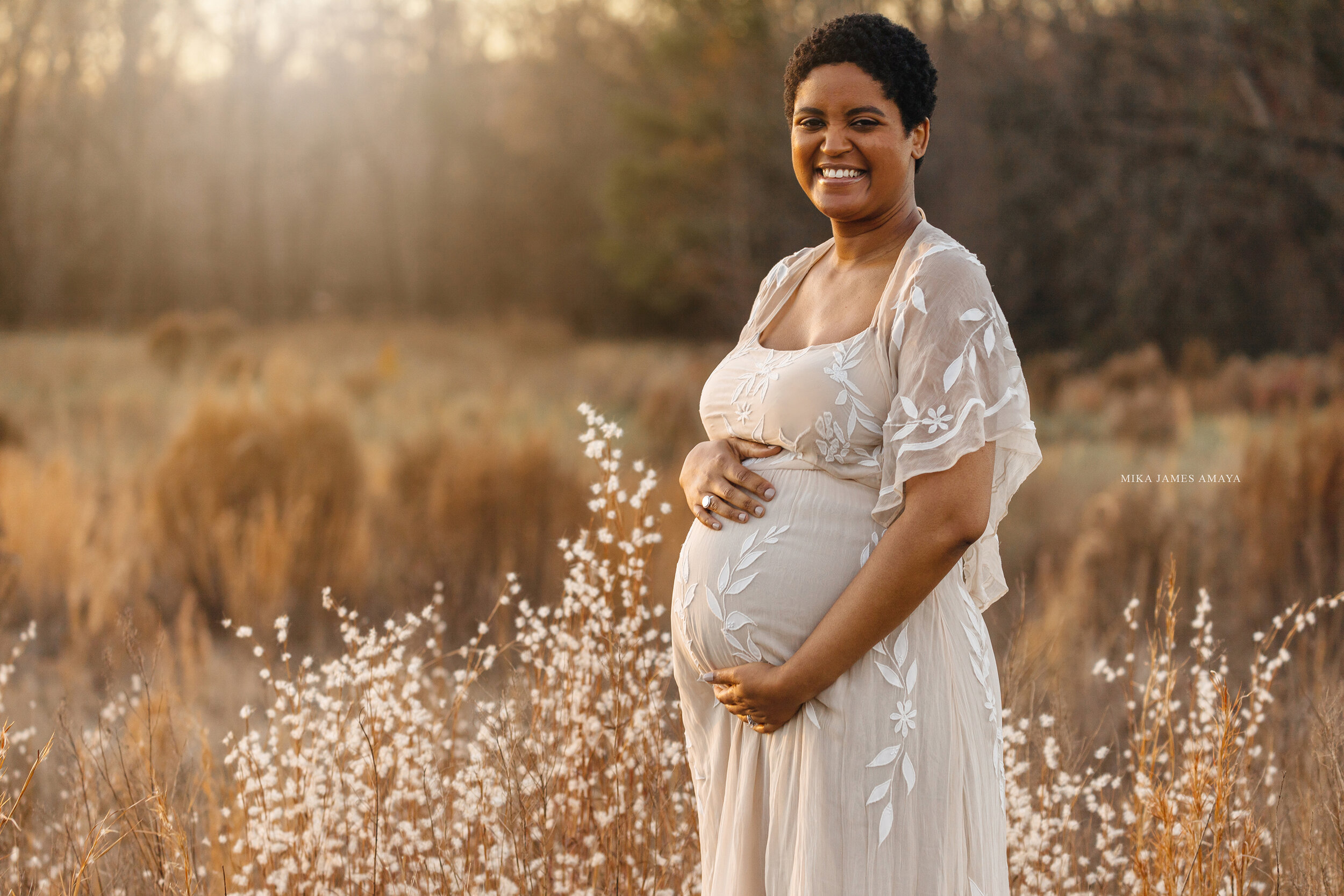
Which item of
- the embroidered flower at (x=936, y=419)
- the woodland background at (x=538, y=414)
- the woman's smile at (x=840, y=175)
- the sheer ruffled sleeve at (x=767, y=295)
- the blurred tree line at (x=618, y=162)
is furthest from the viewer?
the blurred tree line at (x=618, y=162)

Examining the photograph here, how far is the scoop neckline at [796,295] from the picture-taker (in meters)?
1.55

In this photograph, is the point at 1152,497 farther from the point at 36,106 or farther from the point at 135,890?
the point at 36,106

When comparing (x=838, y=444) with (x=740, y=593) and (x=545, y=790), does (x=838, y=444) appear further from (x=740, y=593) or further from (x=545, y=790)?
(x=545, y=790)

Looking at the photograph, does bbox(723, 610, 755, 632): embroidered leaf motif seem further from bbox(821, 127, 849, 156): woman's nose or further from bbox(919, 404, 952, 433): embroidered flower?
bbox(821, 127, 849, 156): woman's nose

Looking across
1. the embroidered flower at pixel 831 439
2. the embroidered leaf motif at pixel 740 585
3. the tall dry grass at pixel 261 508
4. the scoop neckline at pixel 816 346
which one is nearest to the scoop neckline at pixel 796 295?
the scoop neckline at pixel 816 346

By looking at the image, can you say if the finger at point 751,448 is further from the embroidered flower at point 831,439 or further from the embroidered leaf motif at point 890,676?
the embroidered leaf motif at point 890,676

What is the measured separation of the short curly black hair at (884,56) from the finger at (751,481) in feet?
2.04

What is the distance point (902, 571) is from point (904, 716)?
241mm

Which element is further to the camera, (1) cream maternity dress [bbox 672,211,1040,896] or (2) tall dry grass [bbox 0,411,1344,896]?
(2) tall dry grass [bbox 0,411,1344,896]

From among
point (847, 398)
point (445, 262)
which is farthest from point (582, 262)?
point (847, 398)

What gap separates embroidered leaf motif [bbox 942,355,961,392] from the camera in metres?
1.42

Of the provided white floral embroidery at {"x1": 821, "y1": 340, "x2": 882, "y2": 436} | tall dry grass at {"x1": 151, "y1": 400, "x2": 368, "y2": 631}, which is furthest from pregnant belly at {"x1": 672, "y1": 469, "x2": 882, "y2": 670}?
tall dry grass at {"x1": 151, "y1": 400, "x2": 368, "y2": 631}

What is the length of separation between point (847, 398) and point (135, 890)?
2134 millimetres

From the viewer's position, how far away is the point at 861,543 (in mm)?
1575
